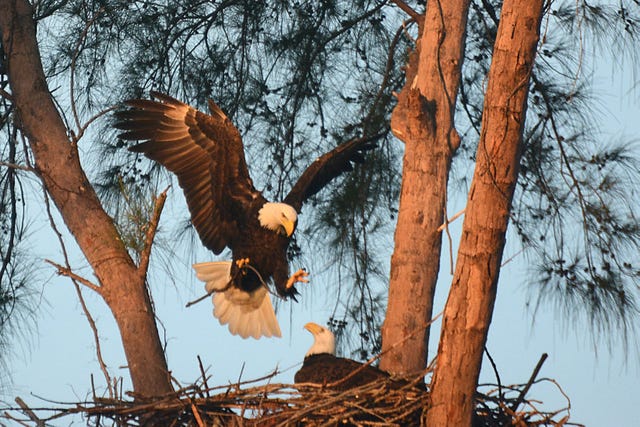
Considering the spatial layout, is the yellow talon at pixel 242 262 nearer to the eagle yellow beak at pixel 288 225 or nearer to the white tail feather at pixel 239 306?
the white tail feather at pixel 239 306

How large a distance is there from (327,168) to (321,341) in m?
0.96

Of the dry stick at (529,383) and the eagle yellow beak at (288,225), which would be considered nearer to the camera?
the dry stick at (529,383)

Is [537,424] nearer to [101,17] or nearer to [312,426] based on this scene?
[312,426]

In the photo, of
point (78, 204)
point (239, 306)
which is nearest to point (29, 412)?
point (78, 204)

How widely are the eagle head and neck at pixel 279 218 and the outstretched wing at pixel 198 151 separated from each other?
6.1 inches

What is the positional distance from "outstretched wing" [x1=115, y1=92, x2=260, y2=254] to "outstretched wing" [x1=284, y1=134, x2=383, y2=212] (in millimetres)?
191

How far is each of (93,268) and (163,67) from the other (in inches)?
57.2

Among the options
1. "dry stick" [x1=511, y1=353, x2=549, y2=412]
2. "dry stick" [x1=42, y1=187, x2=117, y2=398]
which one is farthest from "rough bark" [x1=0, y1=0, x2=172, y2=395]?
"dry stick" [x1=511, y1=353, x2=549, y2=412]

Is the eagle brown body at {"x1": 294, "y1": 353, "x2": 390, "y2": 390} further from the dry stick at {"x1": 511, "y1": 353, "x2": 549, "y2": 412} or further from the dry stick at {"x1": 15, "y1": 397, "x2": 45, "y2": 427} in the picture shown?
the dry stick at {"x1": 15, "y1": 397, "x2": 45, "y2": 427}

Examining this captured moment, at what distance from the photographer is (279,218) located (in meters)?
4.73

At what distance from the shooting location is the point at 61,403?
3512mm

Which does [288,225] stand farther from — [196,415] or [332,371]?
[196,415]

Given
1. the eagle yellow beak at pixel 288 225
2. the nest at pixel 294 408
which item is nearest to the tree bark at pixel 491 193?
the nest at pixel 294 408

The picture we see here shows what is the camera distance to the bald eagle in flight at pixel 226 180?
4.74 m
